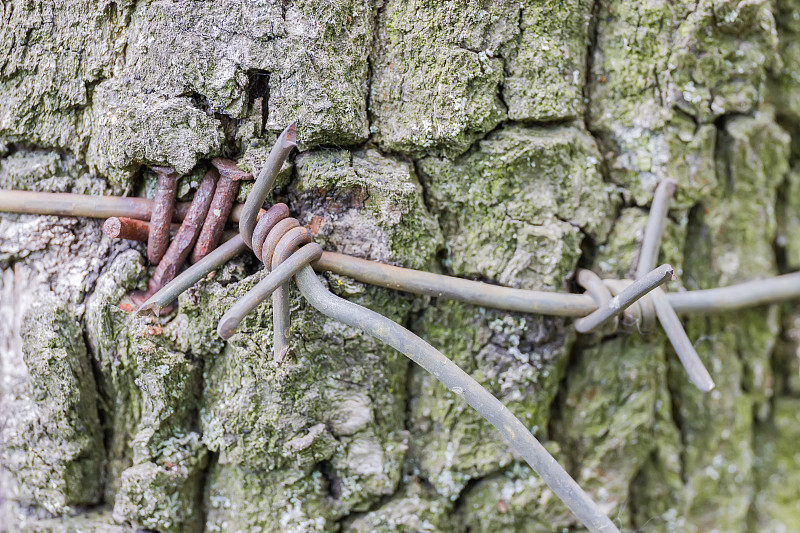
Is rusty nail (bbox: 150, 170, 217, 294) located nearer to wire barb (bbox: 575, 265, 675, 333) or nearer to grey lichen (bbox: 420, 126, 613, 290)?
grey lichen (bbox: 420, 126, 613, 290)

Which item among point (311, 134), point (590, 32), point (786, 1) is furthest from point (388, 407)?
point (786, 1)

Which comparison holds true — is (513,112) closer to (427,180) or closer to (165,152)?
(427,180)

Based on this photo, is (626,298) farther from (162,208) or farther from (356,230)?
(162,208)

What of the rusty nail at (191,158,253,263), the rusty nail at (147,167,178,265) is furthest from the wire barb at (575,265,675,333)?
the rusty nail at (147,167,178,265)

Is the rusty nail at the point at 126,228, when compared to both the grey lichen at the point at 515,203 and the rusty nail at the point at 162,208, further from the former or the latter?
the grey lichen at the point at 515,203

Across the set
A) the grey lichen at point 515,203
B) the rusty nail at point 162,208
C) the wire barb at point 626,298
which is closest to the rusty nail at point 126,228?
the rusty nail at point 162,208

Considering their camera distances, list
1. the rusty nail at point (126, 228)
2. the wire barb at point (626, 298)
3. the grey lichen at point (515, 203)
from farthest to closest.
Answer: the grey lichen at point (515, 203)
the rusty nail at point (126, 228)
the wire barb at point (626, 298)

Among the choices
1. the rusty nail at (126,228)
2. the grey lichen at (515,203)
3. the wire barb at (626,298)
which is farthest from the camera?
the grey lichen at (515,203)

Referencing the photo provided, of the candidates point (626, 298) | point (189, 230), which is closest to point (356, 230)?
point (189, 230)

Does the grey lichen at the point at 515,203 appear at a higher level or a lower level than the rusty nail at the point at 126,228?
higher
